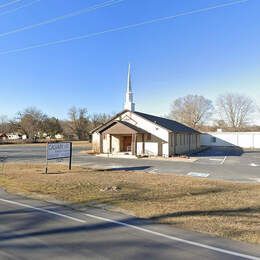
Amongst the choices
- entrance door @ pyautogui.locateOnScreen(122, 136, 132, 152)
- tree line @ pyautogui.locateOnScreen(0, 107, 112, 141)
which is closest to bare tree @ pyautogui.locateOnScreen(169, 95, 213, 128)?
tree line @ pyautogui.locateOnScreen(0, 107, 112, 141)

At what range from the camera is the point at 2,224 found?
23.5 ft

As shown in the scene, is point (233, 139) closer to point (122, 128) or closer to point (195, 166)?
point (122, 128)

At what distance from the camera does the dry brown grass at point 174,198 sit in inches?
299

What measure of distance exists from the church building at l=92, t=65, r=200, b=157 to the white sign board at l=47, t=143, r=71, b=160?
12.2 meters

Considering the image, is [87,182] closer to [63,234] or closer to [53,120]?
[63,234]

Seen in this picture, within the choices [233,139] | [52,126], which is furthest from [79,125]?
[233,139]

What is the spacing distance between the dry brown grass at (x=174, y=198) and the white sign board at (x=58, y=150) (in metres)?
3.84

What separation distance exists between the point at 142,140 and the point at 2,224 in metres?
27.1

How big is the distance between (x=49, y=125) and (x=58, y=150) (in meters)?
64.7

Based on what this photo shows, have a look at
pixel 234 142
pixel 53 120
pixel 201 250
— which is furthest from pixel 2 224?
pixel 53 120

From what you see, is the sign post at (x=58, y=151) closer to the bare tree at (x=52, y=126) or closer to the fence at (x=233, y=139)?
the fence at (x=233, y=139)

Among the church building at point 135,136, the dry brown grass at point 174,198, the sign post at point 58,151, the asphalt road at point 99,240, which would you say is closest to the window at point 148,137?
the church building at point 135,136

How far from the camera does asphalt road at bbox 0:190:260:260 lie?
5402 millimetres

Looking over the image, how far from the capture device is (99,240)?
614cm
